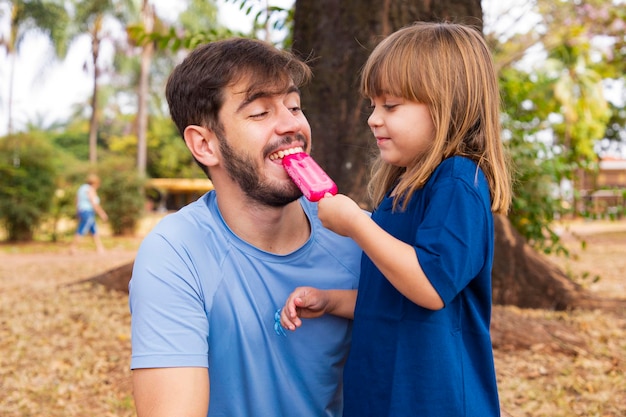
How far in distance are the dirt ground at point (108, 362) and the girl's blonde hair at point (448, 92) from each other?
166cm

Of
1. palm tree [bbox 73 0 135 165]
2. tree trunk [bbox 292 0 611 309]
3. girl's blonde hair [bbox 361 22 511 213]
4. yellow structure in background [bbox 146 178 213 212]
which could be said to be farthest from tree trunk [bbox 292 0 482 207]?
yellow structure in background [bbox 146 178 213 212]

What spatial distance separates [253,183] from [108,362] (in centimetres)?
293

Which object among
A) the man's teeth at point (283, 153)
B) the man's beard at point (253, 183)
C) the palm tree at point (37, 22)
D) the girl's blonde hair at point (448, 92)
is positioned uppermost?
the palm tree at point (37, 22)

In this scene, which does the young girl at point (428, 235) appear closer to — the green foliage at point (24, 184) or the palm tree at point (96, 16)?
the green foliage at point (24, 184)

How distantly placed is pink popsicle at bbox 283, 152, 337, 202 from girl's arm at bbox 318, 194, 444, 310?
179 millimetres

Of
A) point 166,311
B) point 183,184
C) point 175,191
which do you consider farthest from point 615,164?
point 166,311

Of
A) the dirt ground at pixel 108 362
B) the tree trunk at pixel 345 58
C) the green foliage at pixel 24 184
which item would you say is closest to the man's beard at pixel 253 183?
the dirt ground at pixel 108 362

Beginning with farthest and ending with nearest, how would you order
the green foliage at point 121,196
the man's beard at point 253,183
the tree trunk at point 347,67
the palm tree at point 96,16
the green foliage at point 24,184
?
the palm tree at point 96,16 → the green foliage at point 121,196 → the green foliage at point 24,184 → the tree trunk at point 347,67 → the man's beard at point 253,183

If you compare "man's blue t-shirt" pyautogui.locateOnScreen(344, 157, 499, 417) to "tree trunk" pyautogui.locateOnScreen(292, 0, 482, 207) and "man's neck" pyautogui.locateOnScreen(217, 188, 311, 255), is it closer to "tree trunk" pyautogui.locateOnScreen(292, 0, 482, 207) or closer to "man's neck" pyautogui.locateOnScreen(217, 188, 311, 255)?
"man's neck" pyautogui.locateOnScreen(217, 188, 311, 255)

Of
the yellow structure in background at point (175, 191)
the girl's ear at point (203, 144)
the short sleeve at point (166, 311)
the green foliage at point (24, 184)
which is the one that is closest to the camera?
the short sleeve at point (166, 311)

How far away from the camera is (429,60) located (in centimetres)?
196

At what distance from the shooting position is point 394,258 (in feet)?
5.69

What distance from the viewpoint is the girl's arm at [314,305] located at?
6.64 ft

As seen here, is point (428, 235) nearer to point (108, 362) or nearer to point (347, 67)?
point (347, 67)
